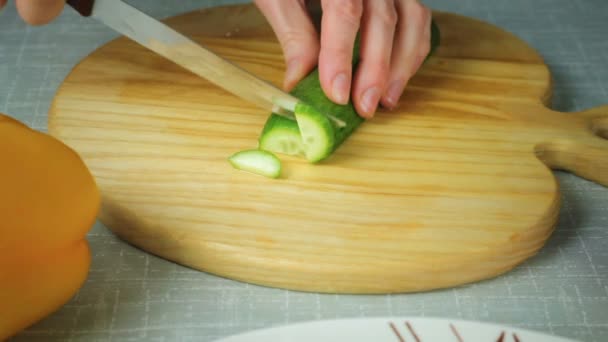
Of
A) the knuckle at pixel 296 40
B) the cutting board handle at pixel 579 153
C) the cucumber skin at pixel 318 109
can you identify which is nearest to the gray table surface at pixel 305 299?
the cutting board handle at pixel 579 153

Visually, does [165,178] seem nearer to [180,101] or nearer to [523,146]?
[180,101]

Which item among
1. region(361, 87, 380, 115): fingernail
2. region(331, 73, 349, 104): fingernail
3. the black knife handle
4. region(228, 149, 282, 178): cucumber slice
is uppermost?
the black knife handle

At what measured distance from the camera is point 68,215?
4.24ft

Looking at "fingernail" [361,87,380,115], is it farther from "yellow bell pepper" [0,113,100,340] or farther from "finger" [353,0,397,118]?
"yellow bell pepper" [0,113,100,340]

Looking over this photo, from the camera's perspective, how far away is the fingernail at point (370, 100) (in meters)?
1.78

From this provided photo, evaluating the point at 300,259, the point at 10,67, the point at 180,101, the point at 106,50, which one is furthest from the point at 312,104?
the point at 10,67

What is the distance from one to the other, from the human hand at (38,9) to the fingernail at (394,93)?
0.70 m

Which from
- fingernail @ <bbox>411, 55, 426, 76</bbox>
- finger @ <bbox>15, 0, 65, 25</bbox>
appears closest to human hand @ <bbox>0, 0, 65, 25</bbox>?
finger @ <bbox>15, 0, 65, 25</bbox>

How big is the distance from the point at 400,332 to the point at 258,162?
0.55m

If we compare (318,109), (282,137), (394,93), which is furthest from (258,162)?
(394,93)

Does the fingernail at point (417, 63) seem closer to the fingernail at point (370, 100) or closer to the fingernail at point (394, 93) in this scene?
the fingernail at point (394, 93)

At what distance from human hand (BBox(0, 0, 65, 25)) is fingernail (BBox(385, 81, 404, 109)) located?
2.30 ft

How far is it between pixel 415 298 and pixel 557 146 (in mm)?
523

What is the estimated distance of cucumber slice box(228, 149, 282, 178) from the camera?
162cm
